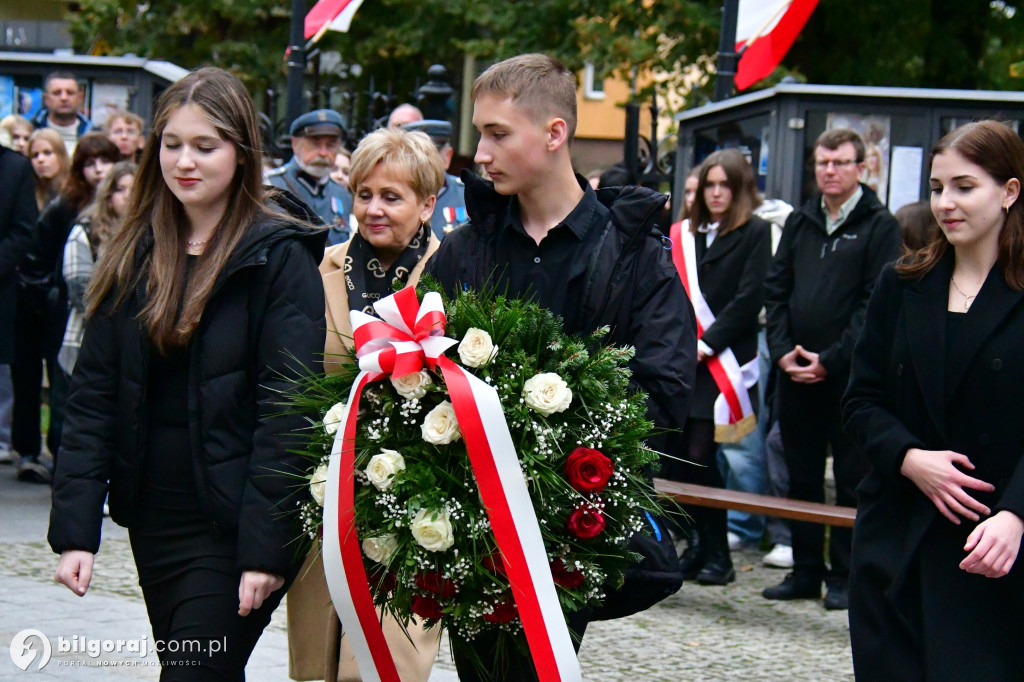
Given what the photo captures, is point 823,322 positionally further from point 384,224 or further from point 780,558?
point 384,224

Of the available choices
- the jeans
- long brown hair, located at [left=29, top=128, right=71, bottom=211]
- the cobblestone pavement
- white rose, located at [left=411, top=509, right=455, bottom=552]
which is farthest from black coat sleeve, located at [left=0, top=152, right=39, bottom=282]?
white rose, located at [left=411, top=509, right=455, bottom=552]

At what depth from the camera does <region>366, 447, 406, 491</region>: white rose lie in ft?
10.6

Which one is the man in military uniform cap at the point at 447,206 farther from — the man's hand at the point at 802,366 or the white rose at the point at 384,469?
the white rose at the point at 384,469

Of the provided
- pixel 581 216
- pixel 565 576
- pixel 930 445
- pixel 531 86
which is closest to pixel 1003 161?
pixel 930 445

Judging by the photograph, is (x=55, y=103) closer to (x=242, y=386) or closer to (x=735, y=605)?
(x=735, y=605)

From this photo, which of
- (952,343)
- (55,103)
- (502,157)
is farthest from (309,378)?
(55,103)

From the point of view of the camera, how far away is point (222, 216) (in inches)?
147

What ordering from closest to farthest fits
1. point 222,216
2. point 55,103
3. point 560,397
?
1. point 560,397
2. point 222,216
3. point 55,103

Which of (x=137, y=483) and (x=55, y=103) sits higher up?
(x=55, y=103)

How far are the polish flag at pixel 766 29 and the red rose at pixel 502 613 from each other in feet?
27.9

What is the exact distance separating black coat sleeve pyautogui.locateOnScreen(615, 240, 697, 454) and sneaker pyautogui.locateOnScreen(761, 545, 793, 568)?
487cm

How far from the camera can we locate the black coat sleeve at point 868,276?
7.17m

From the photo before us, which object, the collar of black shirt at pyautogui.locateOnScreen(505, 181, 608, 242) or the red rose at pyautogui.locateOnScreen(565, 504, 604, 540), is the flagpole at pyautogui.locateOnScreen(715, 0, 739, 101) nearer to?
the collar of black shirt at pyautogui.locateOnScreen(505, 181, 608, 242)

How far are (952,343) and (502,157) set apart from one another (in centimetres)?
130
